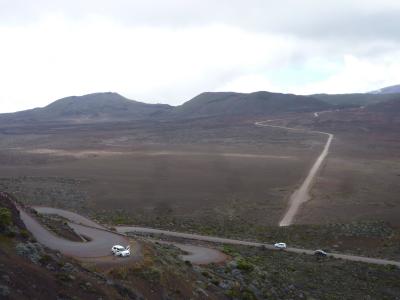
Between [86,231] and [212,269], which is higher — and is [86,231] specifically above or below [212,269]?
above

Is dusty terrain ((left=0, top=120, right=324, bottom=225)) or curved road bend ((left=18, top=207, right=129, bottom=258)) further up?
curved road bend ((left=18, top=207, right=129, bottom=258))

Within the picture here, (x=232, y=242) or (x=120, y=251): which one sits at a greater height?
(x=120, y=251)

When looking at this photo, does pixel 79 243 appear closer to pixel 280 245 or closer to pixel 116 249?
pixel 116 249

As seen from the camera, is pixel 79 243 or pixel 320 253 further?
pixel 320 253

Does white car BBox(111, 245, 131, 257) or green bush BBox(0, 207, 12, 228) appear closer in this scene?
green bush BBox(0, 207, 12, 228)

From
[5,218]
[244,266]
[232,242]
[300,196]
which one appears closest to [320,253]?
[232,242]

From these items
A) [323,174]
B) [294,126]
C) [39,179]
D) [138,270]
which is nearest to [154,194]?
[39,179]

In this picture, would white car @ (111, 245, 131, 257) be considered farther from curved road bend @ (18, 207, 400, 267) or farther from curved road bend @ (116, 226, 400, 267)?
curved road bend @ (116, 226, 400, 267)

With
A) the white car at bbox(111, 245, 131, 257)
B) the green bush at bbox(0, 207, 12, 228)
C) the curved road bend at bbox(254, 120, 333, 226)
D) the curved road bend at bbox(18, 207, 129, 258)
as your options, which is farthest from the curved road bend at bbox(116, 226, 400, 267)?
the green bush at bbox(0, 207, 12, 228)

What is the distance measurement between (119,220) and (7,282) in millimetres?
33289

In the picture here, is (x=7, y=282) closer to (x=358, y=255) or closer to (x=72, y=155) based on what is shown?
(x=358, y=255)

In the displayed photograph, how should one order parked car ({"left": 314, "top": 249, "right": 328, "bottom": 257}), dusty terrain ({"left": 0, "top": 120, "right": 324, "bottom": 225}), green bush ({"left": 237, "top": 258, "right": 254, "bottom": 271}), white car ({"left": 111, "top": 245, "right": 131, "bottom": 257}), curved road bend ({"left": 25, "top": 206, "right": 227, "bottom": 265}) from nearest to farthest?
white car ({"left": 111, "top": 245, "right": 131, "bottom": 257}) → curved road bend ({"left": 25, "top": 206, "right": 227, "bottom": 265}) → green bush ({"left": 237, "top": 258, "right": 254, "bottom": 271}) → parked car ({"left": 314, "top": 249, "right": 328, "bottom": 257}) → dusty terrain ({"left": 0, "top": 120, "right": 324, "bottom": 225})

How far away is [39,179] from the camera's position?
7538 cm

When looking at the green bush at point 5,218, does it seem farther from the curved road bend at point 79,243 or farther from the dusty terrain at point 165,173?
the dusty terrain at point 165,173
